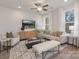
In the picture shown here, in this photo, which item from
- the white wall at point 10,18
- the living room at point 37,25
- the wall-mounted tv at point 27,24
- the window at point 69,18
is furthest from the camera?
the wall-mounted tv at point 27,24

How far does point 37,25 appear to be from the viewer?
10711 mm

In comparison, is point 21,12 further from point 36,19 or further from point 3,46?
point 3,46

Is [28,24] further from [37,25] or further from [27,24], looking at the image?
[37,25]

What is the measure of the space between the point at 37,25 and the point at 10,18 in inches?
130

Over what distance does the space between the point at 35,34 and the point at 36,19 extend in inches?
71.0

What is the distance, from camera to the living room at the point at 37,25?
18.9 feet

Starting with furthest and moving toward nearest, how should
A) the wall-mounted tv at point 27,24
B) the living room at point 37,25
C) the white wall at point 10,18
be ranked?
the wall-mounted tv at point 27,24 < the white wall at point 10,18 < the living room at point 37,25

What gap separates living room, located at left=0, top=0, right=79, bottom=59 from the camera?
5769 millimetres

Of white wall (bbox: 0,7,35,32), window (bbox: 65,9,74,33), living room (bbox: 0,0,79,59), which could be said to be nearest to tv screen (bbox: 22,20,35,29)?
living room (bbox: 0,0,79,59)

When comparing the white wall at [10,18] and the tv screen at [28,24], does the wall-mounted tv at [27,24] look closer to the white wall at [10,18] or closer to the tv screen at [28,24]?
the tv screen at [28,24]

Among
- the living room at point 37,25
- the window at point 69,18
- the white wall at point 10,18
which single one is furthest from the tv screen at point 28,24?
the window at point 69,18

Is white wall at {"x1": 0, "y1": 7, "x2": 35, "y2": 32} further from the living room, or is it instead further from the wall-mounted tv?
the wall-mounted tv

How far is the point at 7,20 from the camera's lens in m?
8.11

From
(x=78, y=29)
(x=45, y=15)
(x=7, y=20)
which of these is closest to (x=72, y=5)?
→ (x=78, y=29)
